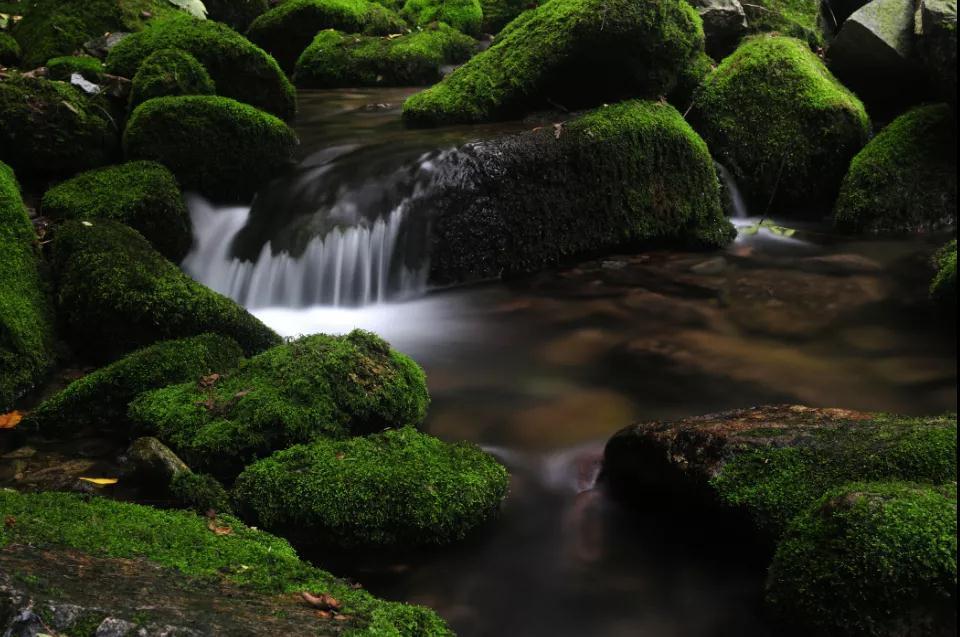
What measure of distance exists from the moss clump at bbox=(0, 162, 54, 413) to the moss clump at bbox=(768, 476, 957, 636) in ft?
14.6

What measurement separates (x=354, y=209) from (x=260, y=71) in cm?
278

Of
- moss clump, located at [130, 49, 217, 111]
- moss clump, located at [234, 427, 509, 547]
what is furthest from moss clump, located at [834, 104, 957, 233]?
moss clump, located at [130, 49, 217, 111]

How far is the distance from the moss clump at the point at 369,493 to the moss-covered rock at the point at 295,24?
37.5 feet

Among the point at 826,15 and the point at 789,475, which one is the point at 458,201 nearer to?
the point at 789,475

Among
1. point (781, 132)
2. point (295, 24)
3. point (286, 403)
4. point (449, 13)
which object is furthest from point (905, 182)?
point (449, 13)

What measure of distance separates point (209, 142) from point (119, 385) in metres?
3.49

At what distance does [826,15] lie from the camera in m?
13.0

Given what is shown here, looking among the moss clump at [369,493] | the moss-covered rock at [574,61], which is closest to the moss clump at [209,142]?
the moss-covered rock at [574,61]

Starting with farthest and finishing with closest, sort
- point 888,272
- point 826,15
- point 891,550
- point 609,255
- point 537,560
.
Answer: point 826,15 → point 609,255 → point 888,272 → point 537,560 → point 891,550

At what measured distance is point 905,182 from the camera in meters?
8.75

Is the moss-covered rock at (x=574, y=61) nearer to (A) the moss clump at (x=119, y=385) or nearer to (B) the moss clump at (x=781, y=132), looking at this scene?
(B) the moss clump at (x=781, y=132)

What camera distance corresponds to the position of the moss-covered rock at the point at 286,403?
4.02 metres

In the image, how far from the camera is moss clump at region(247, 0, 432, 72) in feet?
44.9

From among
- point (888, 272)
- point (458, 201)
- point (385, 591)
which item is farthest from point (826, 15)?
point (385, 591)
